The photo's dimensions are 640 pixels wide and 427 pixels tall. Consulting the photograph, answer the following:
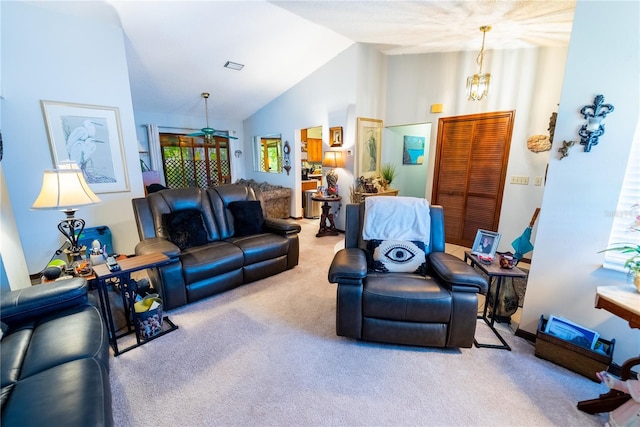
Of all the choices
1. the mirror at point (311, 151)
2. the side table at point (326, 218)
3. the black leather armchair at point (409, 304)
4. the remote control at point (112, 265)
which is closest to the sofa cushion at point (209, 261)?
the remote control at point (112, 265)

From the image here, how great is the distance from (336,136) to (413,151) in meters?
1.70

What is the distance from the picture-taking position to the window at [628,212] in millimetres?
1616

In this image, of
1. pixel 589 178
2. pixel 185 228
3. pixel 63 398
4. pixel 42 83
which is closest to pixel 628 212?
pixel 589 178

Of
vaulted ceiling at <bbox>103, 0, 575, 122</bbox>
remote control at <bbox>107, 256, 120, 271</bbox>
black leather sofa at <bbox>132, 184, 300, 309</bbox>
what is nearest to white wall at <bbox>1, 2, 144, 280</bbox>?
vaulted ceiling at <bbox>103, 0, 575, 122</bbox>

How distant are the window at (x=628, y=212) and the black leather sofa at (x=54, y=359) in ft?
9.35

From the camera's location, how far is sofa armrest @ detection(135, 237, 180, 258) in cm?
233

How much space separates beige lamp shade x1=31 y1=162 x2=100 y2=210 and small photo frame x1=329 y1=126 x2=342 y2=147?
141 inches

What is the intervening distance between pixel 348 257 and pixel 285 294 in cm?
99

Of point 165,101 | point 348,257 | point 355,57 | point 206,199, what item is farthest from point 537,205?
point 165,101

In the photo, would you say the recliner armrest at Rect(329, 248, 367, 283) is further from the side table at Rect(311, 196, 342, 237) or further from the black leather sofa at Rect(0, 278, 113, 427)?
the side table at Rect(311, 196, 342, 237)

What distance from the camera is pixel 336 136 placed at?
4684mm

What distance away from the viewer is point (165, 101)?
17.6ft

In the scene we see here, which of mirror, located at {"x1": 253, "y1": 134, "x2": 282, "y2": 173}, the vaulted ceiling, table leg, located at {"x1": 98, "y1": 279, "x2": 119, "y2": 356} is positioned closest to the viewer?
table leg, located at {"x1": 98, "y1": 279, "x2": 119, "y2": 356}

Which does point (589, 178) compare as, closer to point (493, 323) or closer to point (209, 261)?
point (493, 323)
